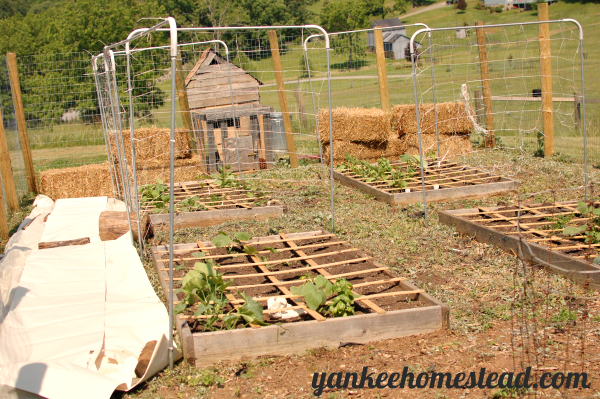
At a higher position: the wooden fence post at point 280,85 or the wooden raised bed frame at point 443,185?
the wooden fence post at point 280,85

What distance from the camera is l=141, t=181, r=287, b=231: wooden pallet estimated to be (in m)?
6.80

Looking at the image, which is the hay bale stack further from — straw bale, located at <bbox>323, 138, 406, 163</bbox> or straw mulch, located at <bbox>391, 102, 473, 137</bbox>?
straw mulch, located at <bbox>391, 102, 473, 137</bbox>

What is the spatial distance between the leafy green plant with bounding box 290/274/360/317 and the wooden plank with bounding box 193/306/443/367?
0.13 metres

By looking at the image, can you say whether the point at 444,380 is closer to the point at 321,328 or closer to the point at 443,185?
the point at 321,328

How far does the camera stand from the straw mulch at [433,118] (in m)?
10.3

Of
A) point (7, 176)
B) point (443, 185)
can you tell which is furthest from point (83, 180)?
point (443, 185)

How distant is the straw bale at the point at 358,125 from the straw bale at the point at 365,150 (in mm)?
132

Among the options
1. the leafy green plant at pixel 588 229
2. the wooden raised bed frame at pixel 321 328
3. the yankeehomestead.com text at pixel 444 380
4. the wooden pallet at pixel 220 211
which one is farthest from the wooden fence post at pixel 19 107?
the leafy green plant at pixel 588 229

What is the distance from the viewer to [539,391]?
288 centimetres

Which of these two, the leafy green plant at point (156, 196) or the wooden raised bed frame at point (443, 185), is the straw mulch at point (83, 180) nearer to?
the leafy green plant at point (156, 196)

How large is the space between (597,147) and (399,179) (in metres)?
5.17

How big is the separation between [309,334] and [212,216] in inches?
139

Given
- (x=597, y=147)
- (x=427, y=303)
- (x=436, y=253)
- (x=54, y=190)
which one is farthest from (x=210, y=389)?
(x=597, y=147)

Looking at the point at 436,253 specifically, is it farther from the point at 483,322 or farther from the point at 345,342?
the point at 345,342
